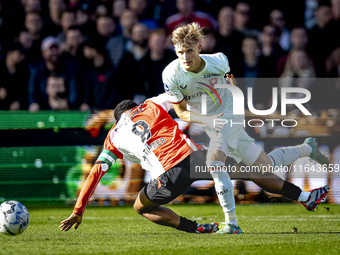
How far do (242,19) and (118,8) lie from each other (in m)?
2.38

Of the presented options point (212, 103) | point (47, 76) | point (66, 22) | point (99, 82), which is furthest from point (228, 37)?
point (212, 103)

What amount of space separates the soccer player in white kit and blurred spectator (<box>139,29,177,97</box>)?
2.99 metres

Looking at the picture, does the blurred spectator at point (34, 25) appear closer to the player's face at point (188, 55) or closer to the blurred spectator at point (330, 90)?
the player's face at point (188, 55)

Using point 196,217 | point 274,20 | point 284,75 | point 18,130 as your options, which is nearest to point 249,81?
point 284,75

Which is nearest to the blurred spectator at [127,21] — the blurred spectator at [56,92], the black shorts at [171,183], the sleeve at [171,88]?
the blurred spectator at [56,92]

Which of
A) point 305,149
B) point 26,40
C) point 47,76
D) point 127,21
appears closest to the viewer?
point 305,149

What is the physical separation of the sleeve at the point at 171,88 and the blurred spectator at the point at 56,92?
3857mm

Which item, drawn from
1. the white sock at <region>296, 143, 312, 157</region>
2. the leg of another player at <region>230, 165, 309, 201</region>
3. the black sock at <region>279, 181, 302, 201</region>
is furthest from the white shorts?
the white sock at <region>296, 143, 312, 157</region>

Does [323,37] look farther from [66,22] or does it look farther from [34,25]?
[34,25]

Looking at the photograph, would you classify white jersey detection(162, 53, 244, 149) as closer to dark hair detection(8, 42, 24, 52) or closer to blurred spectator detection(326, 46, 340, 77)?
blurred spectator detection(326, 46, 340, 77)

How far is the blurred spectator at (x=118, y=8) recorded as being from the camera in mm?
9445

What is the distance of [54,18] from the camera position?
9.54 meters

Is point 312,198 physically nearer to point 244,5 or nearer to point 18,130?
point 244,5

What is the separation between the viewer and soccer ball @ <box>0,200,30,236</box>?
4973mm
